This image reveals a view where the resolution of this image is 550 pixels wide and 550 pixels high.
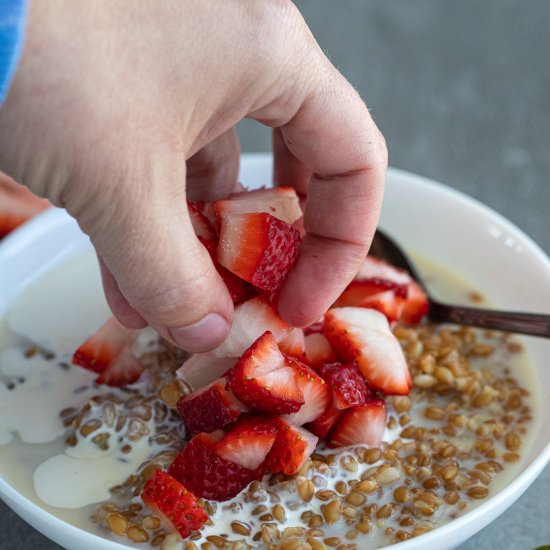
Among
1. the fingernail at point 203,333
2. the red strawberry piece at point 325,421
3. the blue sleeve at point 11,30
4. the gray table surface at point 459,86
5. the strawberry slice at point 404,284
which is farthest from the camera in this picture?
A: the gray table surface at point 459,86

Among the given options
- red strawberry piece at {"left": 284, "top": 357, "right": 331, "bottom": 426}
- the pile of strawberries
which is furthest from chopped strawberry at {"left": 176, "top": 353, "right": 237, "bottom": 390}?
red strawberry piece at {"left": 284, "top": 357, "right": 331, "bottom": 426}

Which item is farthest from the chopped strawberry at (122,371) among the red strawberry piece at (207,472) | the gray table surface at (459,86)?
the gray table surface at (459,86)

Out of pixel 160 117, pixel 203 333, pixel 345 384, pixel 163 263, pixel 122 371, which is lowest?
pixel 122 371

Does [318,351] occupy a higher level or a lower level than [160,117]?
lower

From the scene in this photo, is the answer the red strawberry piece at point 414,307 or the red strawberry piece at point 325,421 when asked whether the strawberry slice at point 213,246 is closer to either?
the red strawberry piece at point 325,421

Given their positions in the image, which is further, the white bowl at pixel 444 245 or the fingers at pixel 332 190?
the white bowl at pixel 444 245

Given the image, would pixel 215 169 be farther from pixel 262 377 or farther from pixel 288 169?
pixel 262 377

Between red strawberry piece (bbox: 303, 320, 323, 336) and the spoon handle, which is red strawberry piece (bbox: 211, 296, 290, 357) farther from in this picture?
the spoon handle

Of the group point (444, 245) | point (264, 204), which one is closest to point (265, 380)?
point (264, 204)
